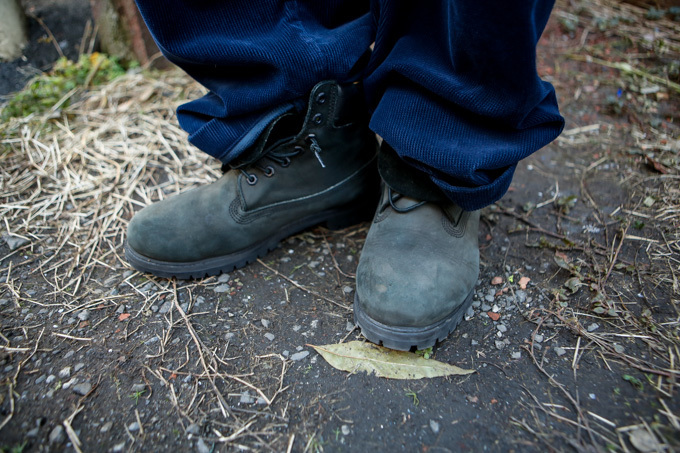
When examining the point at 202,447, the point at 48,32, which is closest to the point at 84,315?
the point at 202,447

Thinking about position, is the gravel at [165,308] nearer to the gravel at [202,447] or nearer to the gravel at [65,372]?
the gravel at [65,372]

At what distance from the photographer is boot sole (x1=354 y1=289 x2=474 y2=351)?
3.15 ft

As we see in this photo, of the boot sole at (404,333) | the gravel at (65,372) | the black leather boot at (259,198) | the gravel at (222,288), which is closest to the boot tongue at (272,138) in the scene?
the black leather boot at (259,198)

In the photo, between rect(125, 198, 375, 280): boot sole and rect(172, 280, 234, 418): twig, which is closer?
rect(172, 280, 234, 418): twig

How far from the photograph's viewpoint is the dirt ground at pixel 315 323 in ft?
2.81

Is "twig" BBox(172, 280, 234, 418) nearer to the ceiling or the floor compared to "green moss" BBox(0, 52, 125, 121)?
nearer to the floor

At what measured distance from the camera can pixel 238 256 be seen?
4.02 feet

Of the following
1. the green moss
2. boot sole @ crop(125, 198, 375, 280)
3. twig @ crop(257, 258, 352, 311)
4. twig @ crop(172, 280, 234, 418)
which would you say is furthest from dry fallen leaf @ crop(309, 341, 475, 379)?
the green moss

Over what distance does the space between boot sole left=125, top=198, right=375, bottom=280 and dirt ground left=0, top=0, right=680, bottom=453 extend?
3 cm

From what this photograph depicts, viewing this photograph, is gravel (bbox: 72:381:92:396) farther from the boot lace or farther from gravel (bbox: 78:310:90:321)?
the boot lace

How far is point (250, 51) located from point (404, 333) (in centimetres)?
72

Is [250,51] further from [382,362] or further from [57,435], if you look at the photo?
[57,435]

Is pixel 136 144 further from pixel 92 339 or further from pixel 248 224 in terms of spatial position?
pixel 92 339

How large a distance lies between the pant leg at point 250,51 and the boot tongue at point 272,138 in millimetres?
33
